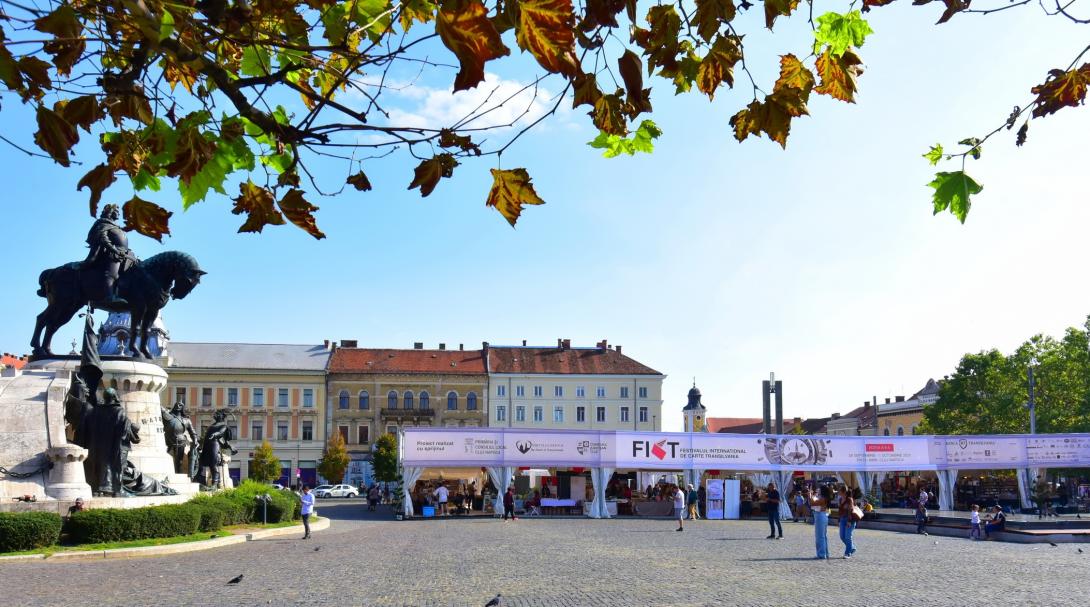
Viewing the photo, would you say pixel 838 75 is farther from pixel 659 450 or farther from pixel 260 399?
pixel 260 399

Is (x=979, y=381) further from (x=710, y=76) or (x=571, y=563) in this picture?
(x=710, y=76)

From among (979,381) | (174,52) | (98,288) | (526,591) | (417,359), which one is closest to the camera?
(174,52)

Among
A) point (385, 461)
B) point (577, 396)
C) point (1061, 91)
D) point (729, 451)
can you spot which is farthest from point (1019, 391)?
point (1061, 91)

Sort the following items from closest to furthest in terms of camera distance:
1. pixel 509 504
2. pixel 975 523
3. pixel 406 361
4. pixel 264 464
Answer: pixel 975 523 → pixel 509 504 → pixel 264 464 → pixel 406 361

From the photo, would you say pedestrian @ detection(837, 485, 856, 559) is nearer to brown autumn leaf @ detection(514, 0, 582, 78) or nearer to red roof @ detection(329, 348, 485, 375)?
brown autumn leaf @ detection(514, 0, 582, 78)

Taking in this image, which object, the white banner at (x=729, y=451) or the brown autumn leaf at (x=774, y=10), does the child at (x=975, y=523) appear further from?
the brown autumn leaf at (x=774, y=10)

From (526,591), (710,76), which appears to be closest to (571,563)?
(526,591)

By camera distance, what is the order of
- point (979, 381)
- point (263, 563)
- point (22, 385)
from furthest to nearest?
1. point (979, 381)
2. point (22, 385)
3. point (263, 563)

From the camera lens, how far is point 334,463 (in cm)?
6406

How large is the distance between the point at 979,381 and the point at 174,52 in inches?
2551

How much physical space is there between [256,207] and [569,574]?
1090 cm

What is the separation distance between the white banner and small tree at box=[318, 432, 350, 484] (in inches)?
1387

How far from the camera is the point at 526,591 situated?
1184 centimetres

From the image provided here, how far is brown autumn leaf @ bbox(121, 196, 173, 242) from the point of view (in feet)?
12.4
